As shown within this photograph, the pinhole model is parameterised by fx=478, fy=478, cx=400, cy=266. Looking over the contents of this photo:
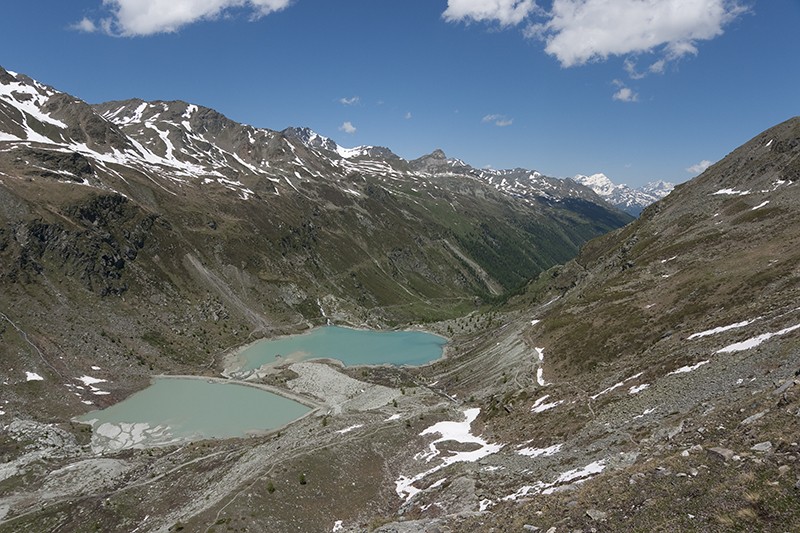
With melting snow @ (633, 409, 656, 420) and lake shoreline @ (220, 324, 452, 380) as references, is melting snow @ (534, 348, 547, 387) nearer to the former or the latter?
melting snow @ (633, 409, 656, 420)

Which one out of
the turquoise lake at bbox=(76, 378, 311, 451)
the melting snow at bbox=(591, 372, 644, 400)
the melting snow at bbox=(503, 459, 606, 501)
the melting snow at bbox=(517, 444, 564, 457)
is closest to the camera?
the melting snow at bbox=(503, 459, 606, 501)

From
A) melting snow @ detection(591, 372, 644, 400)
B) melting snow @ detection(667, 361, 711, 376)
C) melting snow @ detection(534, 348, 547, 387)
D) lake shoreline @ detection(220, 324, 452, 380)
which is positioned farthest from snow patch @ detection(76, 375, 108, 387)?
melting snow @ detection(667, 361, 711, 376)

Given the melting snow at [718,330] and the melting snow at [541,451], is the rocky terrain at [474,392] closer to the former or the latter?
the melting snow at [541,451]

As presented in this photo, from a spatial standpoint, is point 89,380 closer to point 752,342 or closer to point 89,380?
point 89,380

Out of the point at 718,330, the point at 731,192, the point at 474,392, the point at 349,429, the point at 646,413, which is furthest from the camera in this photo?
the point at 731,192

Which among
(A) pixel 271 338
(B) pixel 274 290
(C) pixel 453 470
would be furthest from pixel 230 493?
(B) pixel 274 290

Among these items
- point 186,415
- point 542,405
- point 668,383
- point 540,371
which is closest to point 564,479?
point 668,383
